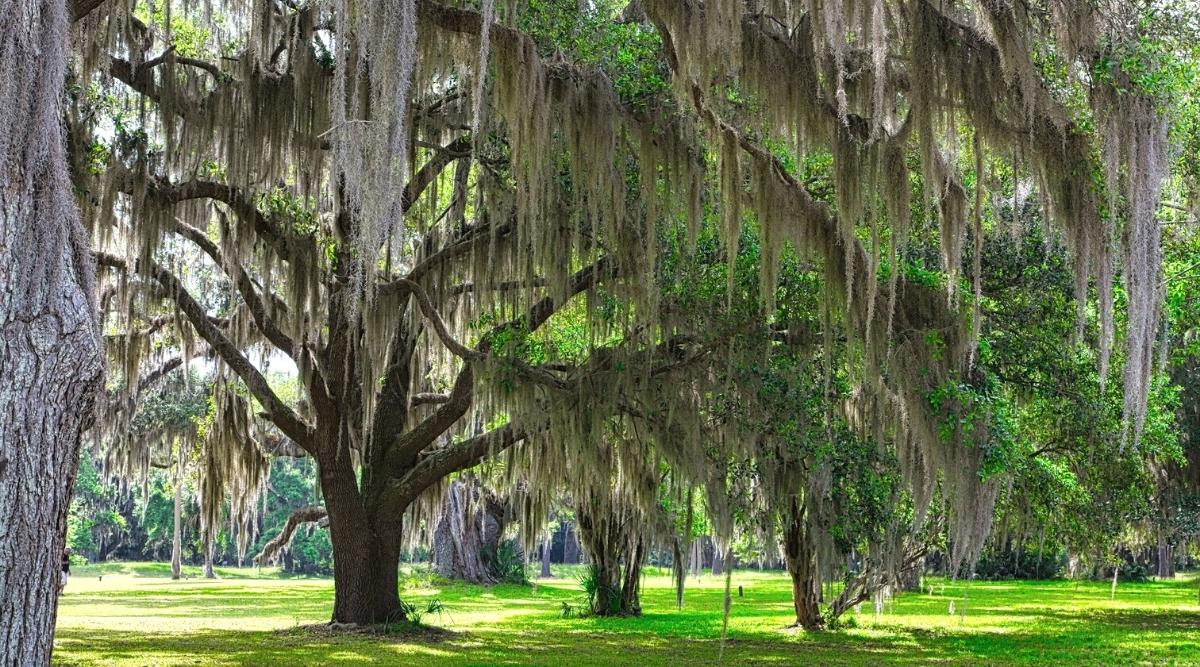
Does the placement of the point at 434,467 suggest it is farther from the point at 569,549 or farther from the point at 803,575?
the point at 569,549

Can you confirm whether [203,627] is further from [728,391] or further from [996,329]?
[996,329]

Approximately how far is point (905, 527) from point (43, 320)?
11.1 meters

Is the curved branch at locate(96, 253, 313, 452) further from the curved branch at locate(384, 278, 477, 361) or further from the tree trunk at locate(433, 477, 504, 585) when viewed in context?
the tree trunk at locate(433, 477, 504, 585)

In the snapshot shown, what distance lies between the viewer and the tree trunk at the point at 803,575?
14.8 m

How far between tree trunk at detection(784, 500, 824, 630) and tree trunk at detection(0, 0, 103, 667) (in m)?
11.3

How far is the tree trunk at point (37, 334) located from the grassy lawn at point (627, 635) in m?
5.74

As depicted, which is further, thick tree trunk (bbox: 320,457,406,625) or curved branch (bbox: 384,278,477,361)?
thick tree trunk (bbox: 320,457,406,625)

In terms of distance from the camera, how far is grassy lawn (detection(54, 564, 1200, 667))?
10.8m

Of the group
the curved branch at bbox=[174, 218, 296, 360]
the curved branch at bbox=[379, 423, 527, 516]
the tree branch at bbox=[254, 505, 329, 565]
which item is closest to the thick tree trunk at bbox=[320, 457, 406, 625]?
the curved branch at bbox=[379, 423, 527, 516]

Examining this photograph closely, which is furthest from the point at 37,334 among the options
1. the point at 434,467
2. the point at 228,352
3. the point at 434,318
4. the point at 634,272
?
the point at 434,467

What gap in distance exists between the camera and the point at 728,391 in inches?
421

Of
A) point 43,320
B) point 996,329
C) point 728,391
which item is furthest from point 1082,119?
point 43,320

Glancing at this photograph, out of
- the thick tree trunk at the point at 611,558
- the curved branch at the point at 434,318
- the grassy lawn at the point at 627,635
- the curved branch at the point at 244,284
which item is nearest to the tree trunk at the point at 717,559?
the grassy lawn at the point at 627,635

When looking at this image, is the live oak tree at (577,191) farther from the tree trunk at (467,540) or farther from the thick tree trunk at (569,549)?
the thick tree trunk at (569,549)
